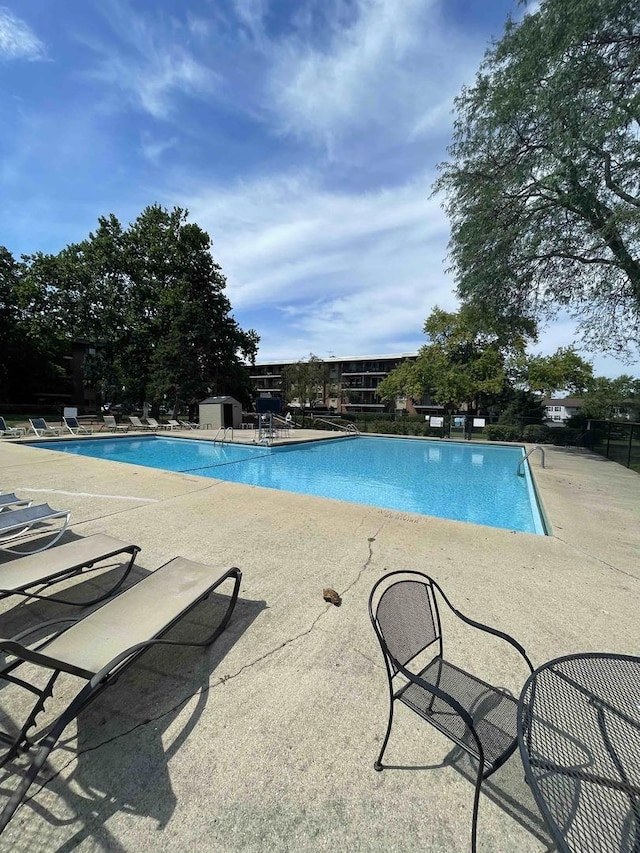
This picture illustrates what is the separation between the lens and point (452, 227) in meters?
13.9

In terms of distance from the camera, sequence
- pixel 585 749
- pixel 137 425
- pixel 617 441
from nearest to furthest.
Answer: pixel 585 749, pixel 617 441, pixel 137 425

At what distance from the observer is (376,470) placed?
46.2 ft

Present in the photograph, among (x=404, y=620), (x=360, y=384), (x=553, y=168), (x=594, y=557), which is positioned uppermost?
(x=553, y=168)

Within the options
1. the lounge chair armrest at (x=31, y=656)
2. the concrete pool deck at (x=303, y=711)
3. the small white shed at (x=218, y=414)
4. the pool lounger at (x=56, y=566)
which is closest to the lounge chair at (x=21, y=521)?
the pool lounger at (x=56, y=566)

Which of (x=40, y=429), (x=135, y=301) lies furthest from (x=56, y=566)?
(x=135, y=301)

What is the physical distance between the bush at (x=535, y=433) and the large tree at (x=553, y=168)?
6.66 meters

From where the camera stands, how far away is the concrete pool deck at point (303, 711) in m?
1.47

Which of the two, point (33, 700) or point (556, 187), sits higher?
point (556, 187)

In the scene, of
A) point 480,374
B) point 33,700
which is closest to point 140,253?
point 480,374

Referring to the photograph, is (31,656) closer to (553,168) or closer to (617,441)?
(553,168)

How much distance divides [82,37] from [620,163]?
14.2 metres

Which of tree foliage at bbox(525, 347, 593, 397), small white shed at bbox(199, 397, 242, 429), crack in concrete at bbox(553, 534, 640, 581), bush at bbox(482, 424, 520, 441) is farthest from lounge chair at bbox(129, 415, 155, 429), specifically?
tree foliage at bbox(525, 347, 593, 397)

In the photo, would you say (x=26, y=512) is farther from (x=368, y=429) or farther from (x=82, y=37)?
(x=368, y=429)

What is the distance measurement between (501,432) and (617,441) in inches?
342
